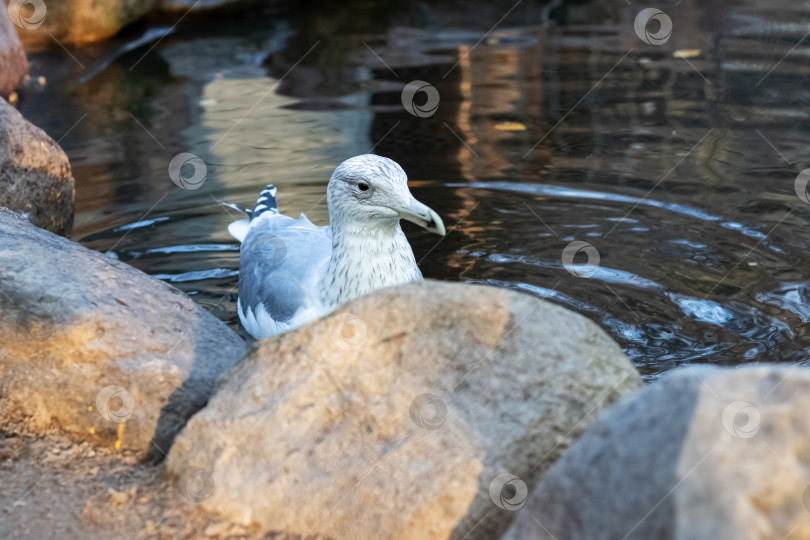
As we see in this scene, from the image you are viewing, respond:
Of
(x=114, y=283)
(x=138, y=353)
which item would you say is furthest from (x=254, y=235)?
(x=138, y=353)

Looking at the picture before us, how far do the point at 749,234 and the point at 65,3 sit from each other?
8.35 metres

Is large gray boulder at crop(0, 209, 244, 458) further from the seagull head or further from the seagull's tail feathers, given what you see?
the seagull's tail feathers

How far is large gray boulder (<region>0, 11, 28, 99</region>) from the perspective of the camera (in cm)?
884

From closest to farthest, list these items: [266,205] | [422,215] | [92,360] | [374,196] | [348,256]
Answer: [92,360], [422,215], [374,196], [348,256], [266,205]

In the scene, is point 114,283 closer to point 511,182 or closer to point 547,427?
point 547,427

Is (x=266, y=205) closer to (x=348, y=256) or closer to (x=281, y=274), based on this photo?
(x=281, y=274)

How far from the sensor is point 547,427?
2.51 meters

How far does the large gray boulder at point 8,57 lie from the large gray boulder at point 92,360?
6209 millimetres

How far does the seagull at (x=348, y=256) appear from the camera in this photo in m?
3.88

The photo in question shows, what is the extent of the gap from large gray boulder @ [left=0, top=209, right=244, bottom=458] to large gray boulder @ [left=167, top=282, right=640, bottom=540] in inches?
14.8

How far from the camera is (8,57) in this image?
9055 mm

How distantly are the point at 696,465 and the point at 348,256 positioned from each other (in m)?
2.37

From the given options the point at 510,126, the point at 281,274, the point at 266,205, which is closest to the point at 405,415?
the point at 281,274

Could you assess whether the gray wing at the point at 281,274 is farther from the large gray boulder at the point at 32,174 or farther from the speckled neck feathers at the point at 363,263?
Answer: the large gray boulder at the point at 32,174
